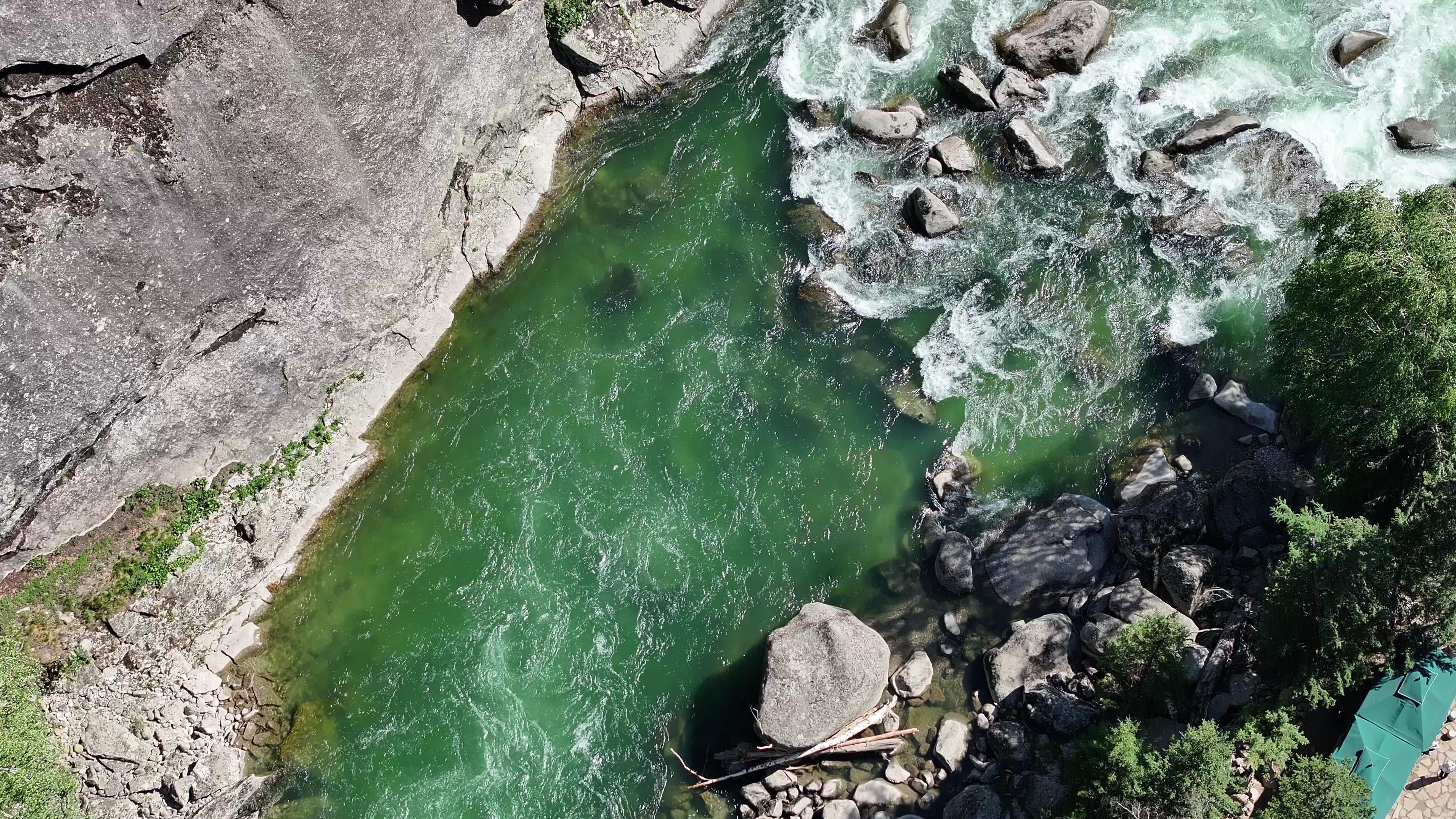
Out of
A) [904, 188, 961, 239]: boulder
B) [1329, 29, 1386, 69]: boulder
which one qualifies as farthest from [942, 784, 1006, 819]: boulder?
[1329, 29, 1386, 69]: boulder

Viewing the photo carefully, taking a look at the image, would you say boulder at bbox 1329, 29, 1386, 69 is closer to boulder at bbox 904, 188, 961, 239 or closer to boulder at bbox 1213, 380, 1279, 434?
boulder at bbox 1213, 380, 1279, 434

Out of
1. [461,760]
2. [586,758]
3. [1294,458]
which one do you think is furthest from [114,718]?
[1294,458]

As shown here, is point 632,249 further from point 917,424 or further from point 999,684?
point 999,684

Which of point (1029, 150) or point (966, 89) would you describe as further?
point (966, 89)

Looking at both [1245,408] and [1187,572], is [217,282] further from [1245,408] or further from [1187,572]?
[1245,408]

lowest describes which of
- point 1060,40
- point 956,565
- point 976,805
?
point 976,805

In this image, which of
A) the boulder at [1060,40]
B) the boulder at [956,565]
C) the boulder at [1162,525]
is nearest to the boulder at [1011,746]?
the boulder at [956,565]

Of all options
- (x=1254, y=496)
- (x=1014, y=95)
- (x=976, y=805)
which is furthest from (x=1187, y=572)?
(x=1014, y=95)
